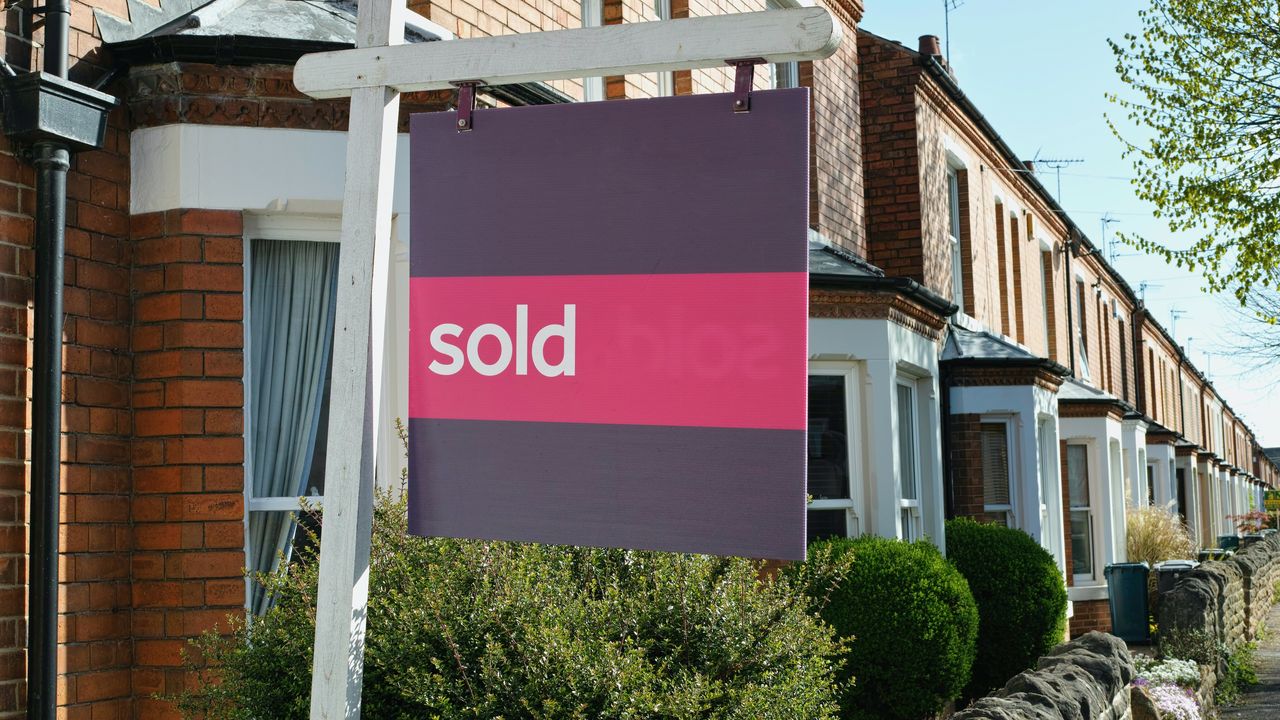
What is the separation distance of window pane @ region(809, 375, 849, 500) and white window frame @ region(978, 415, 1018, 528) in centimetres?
504

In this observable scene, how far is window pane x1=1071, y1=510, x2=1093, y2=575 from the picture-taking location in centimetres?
1777

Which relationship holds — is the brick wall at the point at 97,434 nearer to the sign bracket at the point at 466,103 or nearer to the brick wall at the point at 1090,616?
the sign bracket at the point at 466,103

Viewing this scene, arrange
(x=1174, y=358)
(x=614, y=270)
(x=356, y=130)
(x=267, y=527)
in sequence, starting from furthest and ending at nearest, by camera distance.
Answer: (x=1174, y=358), (x=267, y=527), (x=356, y=130), (x=614, y=270)

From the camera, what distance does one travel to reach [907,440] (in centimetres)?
1151

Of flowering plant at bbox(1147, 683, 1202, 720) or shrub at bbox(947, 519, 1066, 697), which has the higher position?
shrub at bbox(947, 519, 1066, 697)

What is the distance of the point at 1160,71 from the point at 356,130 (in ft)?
37.7

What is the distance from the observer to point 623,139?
10.0 ft

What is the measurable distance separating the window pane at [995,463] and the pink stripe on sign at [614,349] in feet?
41.2

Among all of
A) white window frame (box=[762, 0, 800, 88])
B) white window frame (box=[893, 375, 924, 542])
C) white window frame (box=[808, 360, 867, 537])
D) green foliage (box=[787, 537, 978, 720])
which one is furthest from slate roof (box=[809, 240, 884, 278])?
green foliage (box=[787, 537, 978, 720])

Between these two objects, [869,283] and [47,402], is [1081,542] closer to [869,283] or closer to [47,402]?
[869,283]

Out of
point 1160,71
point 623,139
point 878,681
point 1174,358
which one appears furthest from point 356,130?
point 1174,358

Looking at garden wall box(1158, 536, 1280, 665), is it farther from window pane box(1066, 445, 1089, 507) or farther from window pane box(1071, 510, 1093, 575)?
window pane box(1066, 445, 1089, 507)

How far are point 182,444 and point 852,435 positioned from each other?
587 cm

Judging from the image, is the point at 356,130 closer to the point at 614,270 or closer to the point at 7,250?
the point at 614,270
